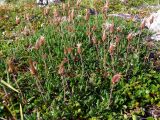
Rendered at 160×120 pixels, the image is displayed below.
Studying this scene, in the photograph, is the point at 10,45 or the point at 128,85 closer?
the point at 128,85

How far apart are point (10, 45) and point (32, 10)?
13.2ft

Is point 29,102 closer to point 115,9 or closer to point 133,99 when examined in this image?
point 133,99

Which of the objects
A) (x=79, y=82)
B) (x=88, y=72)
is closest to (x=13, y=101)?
(x=79, y=82)

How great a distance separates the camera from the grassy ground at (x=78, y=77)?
5301 millimetres

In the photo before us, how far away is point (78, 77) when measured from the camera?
6074 mm

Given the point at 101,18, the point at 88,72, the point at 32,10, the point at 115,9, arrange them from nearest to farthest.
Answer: the point at 88,72, the point at 101,18, the point at 32,10, the point at 115,9

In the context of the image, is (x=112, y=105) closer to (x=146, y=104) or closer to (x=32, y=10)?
(x=146, y=104)

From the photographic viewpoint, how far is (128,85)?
5.96 m

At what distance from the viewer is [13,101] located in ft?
18.1

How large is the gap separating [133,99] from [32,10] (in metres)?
6.58

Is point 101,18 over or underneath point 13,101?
over

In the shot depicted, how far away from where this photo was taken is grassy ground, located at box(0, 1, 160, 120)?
530 cm

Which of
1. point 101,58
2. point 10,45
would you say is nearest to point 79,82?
point 101,58

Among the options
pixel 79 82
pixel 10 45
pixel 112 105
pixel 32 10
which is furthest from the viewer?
pixel 32 10
